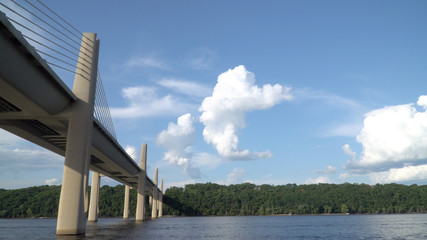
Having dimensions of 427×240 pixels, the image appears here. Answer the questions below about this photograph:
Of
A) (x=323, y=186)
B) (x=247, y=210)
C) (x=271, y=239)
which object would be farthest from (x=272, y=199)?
(x=271, y=239)

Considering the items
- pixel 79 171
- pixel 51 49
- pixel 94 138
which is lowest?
pixel 79 171

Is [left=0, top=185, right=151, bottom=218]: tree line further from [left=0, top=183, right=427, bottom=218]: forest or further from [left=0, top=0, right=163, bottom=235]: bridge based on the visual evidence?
[left=0, top=0, right=163, bottom=235]: bridge

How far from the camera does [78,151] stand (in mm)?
28297

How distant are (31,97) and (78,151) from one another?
6595 millimetres

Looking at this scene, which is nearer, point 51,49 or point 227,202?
point 51,49

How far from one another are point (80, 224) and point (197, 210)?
148m

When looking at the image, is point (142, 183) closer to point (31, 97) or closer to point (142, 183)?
point (142, 183)

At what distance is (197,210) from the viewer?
172 meters

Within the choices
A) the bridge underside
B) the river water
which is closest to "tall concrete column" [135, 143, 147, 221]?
the river water

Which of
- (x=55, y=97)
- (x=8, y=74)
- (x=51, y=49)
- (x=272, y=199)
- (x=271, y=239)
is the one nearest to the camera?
(x=8, y=74)

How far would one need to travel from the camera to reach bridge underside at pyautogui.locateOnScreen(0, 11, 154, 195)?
62.0 ft

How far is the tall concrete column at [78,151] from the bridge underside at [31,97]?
3.28ft

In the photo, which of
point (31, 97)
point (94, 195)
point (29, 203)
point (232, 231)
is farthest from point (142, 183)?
point (29, 203)

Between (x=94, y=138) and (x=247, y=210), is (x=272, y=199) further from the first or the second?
(x=94, y=138)
